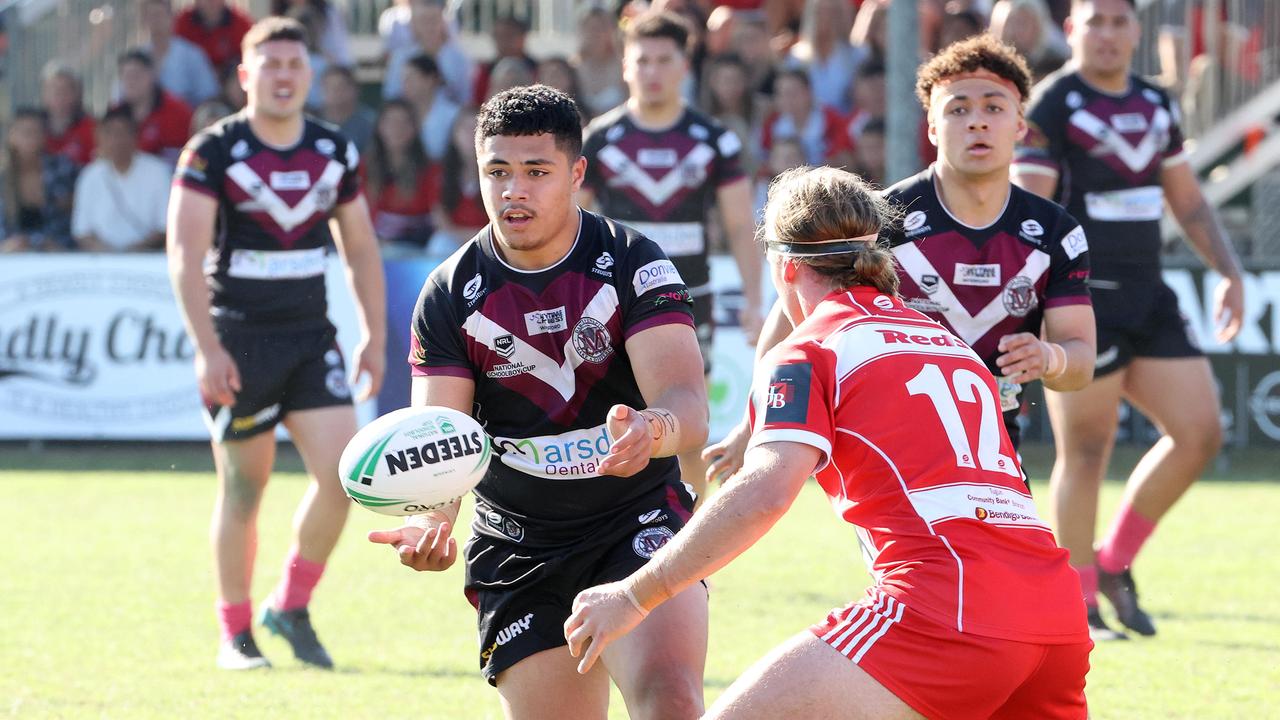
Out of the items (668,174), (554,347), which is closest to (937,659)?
(554,347)

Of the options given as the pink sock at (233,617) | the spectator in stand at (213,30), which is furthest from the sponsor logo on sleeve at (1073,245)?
the spectator in stand at (213,30)

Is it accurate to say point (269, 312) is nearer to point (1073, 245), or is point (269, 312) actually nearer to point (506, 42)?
point (1073, 245)

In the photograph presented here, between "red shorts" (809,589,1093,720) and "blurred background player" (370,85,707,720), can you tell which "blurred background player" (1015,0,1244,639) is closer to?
"blurred background player" (370,85,707,720)

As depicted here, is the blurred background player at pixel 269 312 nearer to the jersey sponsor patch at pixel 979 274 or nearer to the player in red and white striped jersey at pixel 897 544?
the jersey sponsor patch at pixel 979 274

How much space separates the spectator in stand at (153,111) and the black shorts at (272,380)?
27.8ft

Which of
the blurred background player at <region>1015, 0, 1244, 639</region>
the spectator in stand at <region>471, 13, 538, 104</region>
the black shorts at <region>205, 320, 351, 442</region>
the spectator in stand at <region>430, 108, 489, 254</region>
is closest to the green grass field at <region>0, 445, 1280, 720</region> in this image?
the blurred background player at <region>1015, 0, 1244, 639</region>

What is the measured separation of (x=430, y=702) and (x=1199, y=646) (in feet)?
10.2

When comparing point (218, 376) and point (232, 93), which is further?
point (232, 93)

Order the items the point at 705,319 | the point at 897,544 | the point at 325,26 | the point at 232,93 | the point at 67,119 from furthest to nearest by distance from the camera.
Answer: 1. the point at 325,26
2. the point at 67,119
3. the point at 232,93
4. the point at 705,319
5. the point at 897,544

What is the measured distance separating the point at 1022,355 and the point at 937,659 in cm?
150

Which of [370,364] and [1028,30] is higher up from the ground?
[1028,30]

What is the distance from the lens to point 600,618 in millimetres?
3354

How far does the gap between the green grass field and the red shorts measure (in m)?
2.39

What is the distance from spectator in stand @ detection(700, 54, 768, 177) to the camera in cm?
1388
